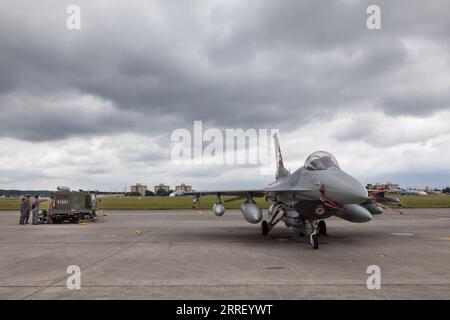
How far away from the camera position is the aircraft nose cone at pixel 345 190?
11.6 metres

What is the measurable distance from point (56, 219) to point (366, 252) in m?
20.3

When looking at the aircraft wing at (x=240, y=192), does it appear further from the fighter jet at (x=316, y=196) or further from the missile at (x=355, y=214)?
the missile at (x=355, y=214)

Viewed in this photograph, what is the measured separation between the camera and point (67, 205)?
25500mm

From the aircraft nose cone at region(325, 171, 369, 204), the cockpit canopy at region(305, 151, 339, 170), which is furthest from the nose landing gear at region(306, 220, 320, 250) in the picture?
the cockpit canopy at region(305, 151, 339, 170)

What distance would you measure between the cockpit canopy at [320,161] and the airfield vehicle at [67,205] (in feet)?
56.1

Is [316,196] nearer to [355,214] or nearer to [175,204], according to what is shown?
[355,214]

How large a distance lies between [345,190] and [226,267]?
14.6ft

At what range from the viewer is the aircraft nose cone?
11570 mm

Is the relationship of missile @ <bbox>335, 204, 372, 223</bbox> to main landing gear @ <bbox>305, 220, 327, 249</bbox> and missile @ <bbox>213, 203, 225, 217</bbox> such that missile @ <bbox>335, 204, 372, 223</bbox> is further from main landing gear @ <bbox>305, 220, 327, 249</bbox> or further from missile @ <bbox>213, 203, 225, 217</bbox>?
missile @ <bbox>213, 203, 225, 217</bbox>

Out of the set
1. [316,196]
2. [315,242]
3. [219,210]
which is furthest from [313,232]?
[219,210]

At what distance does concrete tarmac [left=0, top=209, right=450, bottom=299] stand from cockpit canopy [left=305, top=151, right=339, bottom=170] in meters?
2.70

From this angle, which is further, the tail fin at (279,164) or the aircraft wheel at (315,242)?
the tail fin at (279,164)

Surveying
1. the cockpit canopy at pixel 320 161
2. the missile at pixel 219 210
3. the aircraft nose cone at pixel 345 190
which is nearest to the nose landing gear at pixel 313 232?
the aircraft nose cone at pixel 345 190
